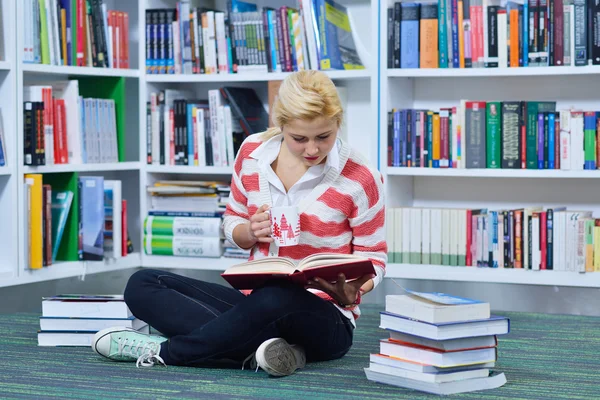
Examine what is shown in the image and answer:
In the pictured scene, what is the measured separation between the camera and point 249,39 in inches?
146

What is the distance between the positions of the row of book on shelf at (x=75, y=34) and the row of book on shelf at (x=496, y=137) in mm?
1133

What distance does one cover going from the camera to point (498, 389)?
2119 millimetres

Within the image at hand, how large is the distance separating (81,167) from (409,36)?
131cm

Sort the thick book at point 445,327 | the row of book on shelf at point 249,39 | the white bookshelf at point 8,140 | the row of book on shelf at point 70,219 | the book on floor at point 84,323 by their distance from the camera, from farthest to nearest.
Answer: the row of book on shelf at point 249,39 < the row of book on shelf at point 70,219 < the white bookshelf at point 8,140 < the book on floor at point 84,323 < the thick book at point 445,327

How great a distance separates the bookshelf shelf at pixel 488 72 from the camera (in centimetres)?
330

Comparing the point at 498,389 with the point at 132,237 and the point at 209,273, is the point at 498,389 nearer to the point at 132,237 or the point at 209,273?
the point at 209,273

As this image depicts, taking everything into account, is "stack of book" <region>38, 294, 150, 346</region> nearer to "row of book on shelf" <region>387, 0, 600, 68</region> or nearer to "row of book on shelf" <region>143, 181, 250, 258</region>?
"row of book on shelf" <region>143, 181, 250, 258</region>

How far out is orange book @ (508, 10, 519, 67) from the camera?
11.0ft

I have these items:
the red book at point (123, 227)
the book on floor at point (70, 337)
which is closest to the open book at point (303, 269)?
the book on floor at point (70, 337)

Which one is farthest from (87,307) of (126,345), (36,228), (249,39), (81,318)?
(249,39)

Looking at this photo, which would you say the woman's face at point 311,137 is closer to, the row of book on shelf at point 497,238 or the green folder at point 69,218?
the row of book on shelf at point 497,238

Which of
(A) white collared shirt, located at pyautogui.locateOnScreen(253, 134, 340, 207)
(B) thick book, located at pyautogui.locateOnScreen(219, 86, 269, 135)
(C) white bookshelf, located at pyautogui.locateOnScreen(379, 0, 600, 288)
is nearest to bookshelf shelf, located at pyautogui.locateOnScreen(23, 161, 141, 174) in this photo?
(B) thick book, located at pyautogui.locateOnScreen(219, 86, 269, 135)

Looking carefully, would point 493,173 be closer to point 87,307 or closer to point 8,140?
point 87,307

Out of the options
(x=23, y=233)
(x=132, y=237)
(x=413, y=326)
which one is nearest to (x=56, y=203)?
(x=23, y=233)
